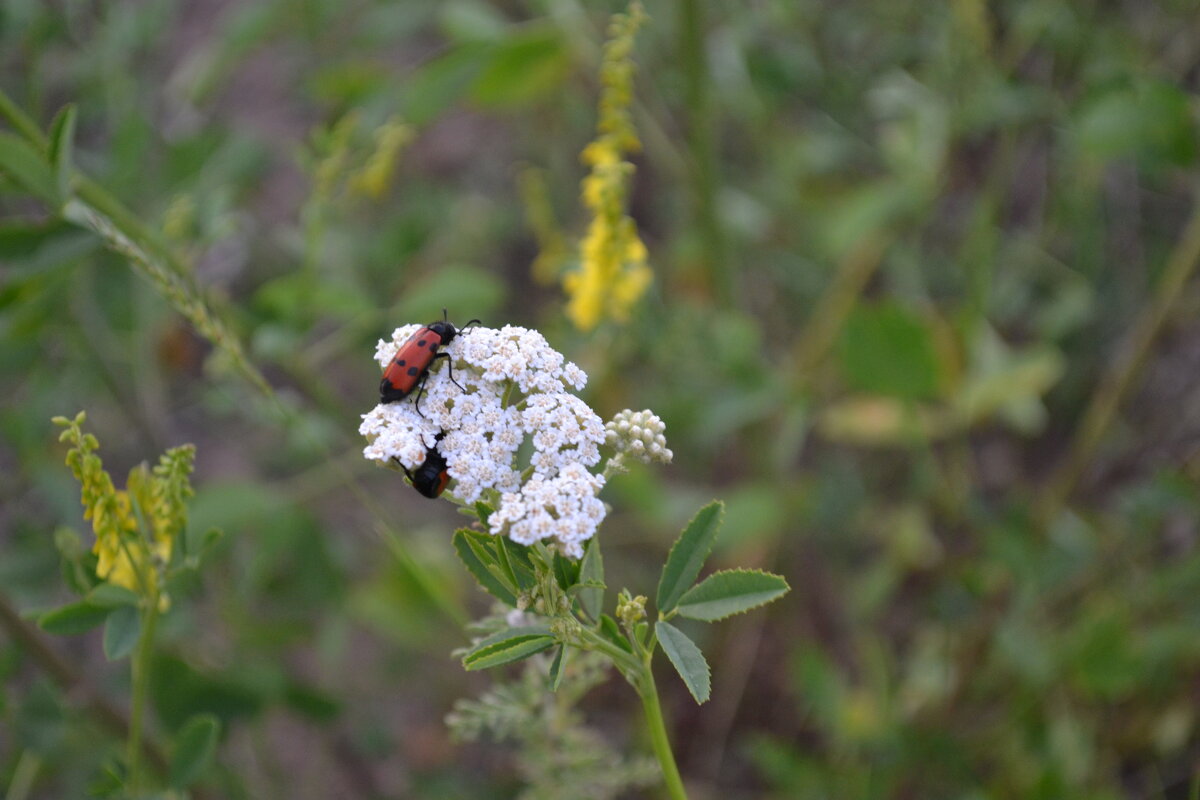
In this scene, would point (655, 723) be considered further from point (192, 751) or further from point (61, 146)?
point (61, 146)

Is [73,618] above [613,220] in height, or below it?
below

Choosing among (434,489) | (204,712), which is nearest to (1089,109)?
(434,489)

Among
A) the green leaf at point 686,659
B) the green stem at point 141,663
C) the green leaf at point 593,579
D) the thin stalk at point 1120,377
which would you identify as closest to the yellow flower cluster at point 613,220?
the green leaf at point 593,579

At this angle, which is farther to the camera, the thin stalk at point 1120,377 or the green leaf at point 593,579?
the thin stalk at point 1120,377

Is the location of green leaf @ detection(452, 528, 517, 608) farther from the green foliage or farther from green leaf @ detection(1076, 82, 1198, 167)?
green leaf @ detection(1076, 82, 1198, 167)

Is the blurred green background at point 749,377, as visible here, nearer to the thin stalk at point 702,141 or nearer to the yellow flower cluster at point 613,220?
the thin stalk at point 702,141

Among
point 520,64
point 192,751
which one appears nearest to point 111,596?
point 192,751

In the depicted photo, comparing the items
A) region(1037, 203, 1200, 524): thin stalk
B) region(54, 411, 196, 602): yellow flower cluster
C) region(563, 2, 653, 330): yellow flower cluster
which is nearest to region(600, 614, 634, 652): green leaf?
region(54, 411, 196, 602): yellow flower cluster
